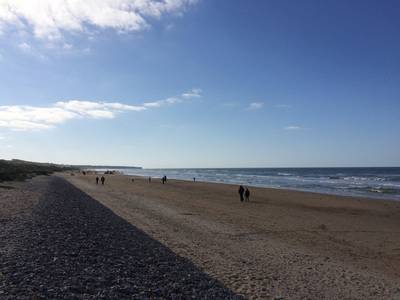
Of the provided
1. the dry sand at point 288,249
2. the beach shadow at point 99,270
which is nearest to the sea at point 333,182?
the dry sand at point 288,249

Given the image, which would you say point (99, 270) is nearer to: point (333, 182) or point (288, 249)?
point (288, 249)

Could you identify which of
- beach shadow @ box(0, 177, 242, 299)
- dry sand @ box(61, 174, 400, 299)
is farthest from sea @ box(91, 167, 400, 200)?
beach shadow @ box(0, 177, 242, 299)

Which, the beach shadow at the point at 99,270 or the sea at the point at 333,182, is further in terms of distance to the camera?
the sea at the point at 333,182

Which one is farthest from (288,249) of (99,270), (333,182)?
(333,182)

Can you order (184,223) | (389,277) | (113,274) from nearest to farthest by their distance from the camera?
1. (113,274)
2. (389,277)
3. (184,223)

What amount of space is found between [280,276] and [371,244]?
702 cm

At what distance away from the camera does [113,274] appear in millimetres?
7898

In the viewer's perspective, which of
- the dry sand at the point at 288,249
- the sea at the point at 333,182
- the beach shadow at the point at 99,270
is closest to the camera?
the beach shadow at the point at 99,270

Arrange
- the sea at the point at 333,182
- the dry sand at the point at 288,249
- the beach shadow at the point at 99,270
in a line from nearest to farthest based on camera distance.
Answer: the beach shadow at the point at 99,270 < the dry sand at the point at 288,249 < the sea at the point at 333,182

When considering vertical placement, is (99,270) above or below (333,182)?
below

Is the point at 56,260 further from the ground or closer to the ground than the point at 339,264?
further from the ground

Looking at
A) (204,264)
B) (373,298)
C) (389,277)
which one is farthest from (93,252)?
(389,277)

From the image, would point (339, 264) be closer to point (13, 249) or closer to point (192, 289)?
point (192, 289)

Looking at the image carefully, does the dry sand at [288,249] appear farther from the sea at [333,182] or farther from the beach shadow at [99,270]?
the sea at [333,182]
